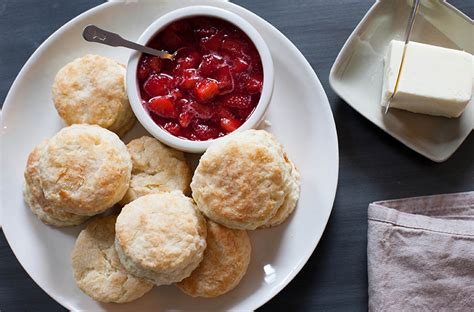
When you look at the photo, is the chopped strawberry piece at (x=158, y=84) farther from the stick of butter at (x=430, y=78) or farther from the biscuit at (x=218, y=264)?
the stick of butter at (x=430, y=78)

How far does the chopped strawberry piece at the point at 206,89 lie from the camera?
285cm

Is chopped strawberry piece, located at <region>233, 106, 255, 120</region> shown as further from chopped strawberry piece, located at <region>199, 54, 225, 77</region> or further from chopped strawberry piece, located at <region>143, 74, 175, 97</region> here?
chopped strawberry piece, located at <region>143, 74, 175, 97</region>

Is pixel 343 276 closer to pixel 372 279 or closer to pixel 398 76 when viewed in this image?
pixel 372 279

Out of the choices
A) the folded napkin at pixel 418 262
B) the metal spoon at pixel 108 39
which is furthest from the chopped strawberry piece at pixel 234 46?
the folded napkin at pixel 418 262

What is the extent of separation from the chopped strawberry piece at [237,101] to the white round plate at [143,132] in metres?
0.38

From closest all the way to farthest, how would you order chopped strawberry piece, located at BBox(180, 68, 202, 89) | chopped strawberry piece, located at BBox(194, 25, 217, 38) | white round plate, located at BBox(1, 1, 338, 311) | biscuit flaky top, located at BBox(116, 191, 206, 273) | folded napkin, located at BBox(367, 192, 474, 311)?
biscuit flaky top, located at BBox(116, 191, 206, 273), chopped strawberry piece, located at BBox(180, 68, 202, 89), chopped strawberry piece, located at BBox(194, 25, 217, 38), white round plate, located at BBox(1, 1, 338, 311), folded napkin, located at BBox(367, 192, 474, 311)

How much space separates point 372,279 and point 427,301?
1.01ft

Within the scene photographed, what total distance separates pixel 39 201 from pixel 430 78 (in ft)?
6.66

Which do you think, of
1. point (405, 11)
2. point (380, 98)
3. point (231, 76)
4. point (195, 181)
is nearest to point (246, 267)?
point (195, 181)

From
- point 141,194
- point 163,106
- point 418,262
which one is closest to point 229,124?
point 163,106

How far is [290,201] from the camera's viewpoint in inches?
122

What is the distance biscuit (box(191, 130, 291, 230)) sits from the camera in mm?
2807

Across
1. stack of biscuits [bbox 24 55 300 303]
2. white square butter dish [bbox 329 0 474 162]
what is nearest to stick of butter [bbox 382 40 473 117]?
white square butter dish [bbox 329 0 474 162]

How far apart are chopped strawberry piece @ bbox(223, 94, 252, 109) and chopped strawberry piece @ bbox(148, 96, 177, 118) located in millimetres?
240
